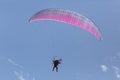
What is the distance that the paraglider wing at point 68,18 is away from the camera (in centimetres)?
11719

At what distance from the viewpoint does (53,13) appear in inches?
4633

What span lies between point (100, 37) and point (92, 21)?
2.25m

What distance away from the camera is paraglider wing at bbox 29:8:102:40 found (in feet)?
384

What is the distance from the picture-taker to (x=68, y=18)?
118 metres

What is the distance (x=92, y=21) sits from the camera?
118375 millimetres

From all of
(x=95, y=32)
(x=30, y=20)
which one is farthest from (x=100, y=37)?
(x=30, y=20)

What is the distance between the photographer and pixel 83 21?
4643 inches

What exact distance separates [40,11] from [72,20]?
159 inches

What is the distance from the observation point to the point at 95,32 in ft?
388

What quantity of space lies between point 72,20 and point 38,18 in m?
3.98

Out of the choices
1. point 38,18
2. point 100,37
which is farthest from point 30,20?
point 100,37

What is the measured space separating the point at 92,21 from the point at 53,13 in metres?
4.70

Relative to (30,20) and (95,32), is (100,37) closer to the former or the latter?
(95,32)

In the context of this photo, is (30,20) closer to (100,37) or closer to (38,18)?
(38,18)
